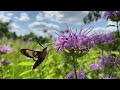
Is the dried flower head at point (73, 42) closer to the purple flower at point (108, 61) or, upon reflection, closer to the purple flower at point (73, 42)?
the purple flower at point (73, 42)

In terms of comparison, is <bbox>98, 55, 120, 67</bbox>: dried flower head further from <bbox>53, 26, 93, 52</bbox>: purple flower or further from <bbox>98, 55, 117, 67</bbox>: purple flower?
<bbox>53, 26, 93, 52</bbox>: purple flower

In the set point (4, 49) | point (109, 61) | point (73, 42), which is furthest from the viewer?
point (4, 49)

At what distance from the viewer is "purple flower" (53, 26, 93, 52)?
1.34 m

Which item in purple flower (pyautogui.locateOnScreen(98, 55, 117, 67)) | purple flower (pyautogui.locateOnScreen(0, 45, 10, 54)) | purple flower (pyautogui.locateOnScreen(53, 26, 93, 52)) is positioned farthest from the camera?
purple flower (pyautogui.locateOnScreen(0, 45, 10, 54))

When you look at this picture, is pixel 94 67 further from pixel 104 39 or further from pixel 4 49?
pixel 4 49

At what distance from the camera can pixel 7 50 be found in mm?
1857

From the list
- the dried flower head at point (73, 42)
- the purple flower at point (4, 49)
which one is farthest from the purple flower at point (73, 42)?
the purple flower at point (4, 49)

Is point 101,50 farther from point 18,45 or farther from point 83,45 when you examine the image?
point 18,45

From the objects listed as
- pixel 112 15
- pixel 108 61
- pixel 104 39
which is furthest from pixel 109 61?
pixel 112 15

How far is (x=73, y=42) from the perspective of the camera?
1.34 m

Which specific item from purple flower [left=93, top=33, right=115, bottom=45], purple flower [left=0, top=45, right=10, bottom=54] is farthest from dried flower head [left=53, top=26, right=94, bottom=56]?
purple flower [left=0, top=45, right=10, bottom=54]

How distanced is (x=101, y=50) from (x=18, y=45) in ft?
5.17

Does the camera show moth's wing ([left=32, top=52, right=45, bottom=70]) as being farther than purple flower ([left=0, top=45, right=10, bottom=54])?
No
